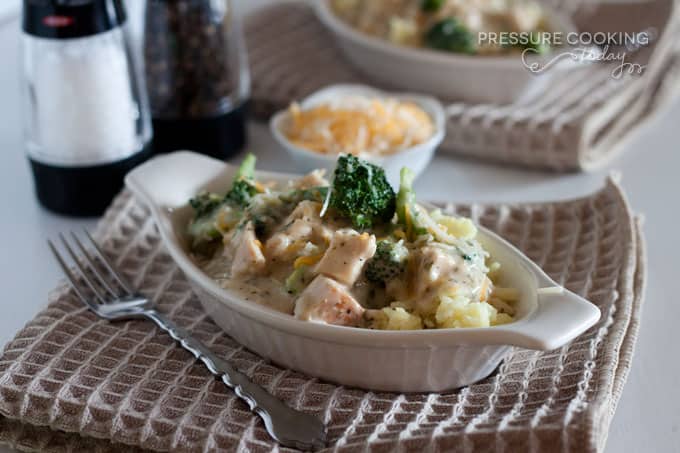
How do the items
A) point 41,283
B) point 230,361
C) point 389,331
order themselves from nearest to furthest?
point 389,331 < point 230,361 < point 41,283

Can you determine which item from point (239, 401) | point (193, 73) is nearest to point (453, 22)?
point (193, 73)

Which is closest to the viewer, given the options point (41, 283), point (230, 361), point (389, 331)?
point (389, 331)

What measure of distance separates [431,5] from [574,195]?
28.0 inches

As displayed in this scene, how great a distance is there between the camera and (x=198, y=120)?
2234 mm

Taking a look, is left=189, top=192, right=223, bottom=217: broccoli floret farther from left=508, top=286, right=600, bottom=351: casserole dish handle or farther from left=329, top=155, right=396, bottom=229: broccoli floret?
left=508, top=286, right=600, bottom=351: casserole dish handle

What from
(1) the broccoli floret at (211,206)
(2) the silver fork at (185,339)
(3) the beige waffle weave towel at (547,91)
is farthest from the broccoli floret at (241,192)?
(3) the beige waffle weave towel at (547,91)

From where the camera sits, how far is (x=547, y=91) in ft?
8.27

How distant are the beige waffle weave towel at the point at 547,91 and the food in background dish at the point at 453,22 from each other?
15 cm

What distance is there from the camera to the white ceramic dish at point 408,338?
48.9 inches

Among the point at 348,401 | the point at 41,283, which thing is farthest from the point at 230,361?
the point at 41,283

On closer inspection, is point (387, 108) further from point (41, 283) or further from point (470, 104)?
point (41, 283)

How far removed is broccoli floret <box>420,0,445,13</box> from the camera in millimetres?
2523

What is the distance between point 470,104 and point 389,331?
1311 mm

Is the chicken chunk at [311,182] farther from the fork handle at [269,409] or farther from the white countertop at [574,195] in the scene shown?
the white countertop at [574,195]
